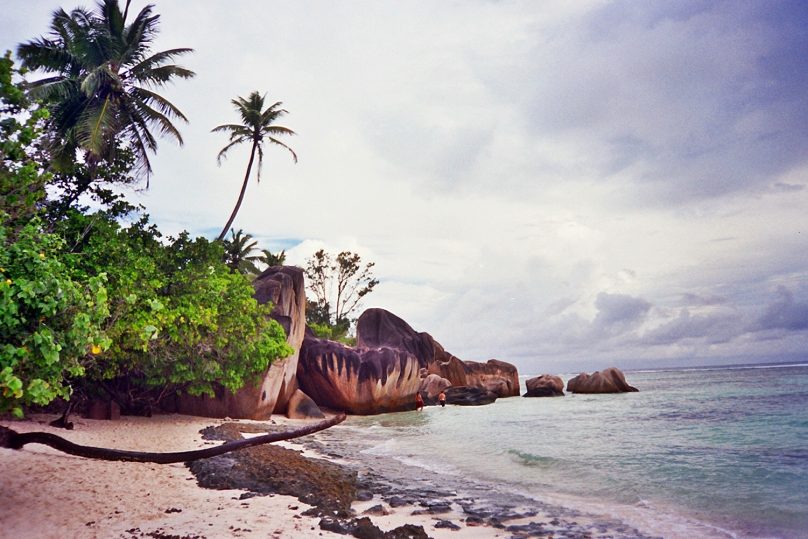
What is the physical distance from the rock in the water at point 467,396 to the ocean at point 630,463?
43.5 feet

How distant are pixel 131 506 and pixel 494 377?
42.4m

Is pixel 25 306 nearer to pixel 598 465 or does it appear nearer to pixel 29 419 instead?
pixel 29 419

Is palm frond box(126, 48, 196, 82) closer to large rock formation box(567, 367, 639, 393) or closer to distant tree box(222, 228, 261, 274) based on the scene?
distant tree box(222, 228, 261, 274)

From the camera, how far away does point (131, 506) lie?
7219mm

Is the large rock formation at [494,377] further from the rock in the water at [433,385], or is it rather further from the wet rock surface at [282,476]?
the wet rock surface at [282,476]

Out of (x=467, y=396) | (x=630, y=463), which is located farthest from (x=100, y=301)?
(x=467, y=396)

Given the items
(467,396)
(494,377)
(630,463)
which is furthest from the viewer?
(494,377)

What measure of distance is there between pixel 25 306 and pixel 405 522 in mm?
5695

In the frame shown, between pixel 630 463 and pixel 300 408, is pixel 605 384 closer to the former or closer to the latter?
pixel 300 408

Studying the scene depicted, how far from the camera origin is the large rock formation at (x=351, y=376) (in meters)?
27.0

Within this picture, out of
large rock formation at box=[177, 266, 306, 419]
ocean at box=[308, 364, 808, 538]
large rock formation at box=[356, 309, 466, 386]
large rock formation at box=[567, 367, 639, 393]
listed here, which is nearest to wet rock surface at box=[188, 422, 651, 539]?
ocean at box=[308, 364, 808, 538]

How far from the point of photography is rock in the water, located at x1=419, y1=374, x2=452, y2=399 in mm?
39656

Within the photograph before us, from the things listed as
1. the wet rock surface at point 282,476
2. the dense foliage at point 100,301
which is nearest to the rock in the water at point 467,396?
the dense foliage at point 100,301

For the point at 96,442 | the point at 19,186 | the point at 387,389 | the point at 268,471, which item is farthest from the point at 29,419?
the point at 387,389
